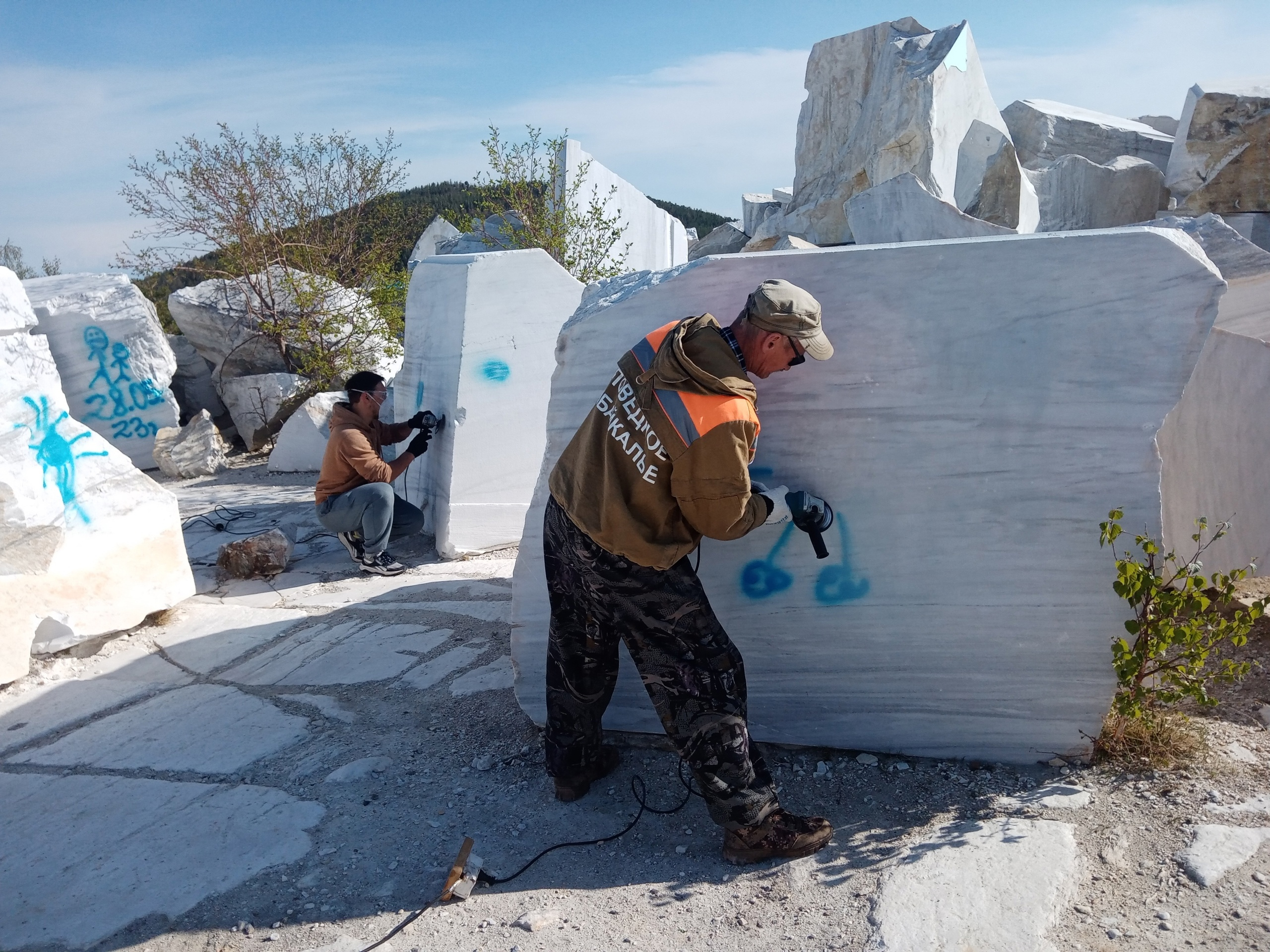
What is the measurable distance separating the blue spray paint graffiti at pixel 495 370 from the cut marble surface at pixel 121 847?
2.87 meters

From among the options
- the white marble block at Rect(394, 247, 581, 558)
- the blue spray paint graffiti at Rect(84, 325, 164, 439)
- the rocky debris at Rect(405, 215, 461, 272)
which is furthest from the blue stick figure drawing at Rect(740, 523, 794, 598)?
the rocky debris at Rect(405, 215, 461, 272)

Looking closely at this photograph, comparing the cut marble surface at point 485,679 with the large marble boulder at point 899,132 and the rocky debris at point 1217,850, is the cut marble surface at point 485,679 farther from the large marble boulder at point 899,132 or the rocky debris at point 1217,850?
the large marble boulder at point 899,132

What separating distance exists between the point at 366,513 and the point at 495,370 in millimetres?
1081

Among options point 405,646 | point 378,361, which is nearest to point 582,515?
point 405,646

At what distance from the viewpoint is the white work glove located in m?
2.52

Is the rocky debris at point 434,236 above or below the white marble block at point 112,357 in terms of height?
above

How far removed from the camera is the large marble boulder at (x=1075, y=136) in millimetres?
9367

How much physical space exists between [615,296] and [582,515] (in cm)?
82

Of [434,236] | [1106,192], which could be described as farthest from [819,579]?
[434,236]

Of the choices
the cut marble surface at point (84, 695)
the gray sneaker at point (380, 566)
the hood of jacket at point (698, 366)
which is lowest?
the cut marble surface at point (84, 695)

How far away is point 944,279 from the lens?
8.49ft

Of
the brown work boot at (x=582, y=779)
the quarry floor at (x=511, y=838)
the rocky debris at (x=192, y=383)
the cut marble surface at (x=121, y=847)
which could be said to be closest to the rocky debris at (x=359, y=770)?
the quarry floor at (x=511, y=838)

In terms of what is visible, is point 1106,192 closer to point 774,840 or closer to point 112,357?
point 774,840

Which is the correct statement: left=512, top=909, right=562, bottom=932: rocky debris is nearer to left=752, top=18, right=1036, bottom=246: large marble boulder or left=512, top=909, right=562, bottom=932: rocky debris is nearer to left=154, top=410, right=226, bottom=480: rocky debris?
left=154, top=410, right=226, bottom=480: rocky debris
